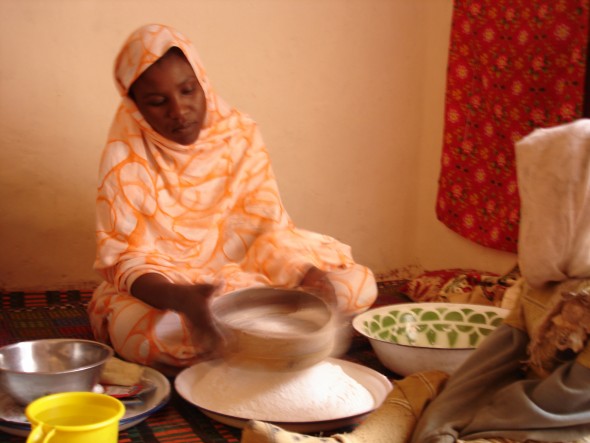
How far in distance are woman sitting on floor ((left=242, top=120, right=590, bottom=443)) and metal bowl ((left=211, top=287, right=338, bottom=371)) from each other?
0.70 feet

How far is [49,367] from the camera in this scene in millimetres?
1659

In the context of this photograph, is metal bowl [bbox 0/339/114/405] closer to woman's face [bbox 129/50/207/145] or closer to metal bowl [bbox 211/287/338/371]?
metal bowl [bbox 211/287/338/371]

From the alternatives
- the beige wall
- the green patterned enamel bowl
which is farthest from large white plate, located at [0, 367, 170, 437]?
the beige wall

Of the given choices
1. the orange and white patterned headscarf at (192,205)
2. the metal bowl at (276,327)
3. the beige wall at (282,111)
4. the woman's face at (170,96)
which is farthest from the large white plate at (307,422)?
the beige wall at (282,111)

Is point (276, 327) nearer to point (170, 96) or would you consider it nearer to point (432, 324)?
point (432, 324)

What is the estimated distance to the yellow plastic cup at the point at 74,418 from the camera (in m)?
1.18

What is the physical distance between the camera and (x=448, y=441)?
1.24 meters

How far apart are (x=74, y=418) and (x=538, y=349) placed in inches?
30.6

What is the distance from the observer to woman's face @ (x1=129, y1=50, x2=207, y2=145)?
2057mm

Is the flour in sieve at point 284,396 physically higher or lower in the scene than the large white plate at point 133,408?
higher

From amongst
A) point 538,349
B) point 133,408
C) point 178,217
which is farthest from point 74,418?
point 178,217

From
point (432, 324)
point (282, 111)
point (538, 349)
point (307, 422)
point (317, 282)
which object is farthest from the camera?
point (282, 111)

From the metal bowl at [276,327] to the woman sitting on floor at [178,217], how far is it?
227 mm

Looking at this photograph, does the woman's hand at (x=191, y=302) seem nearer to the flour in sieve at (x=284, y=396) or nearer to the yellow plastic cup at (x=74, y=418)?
the flour in sieve at (x=284, y=396)
